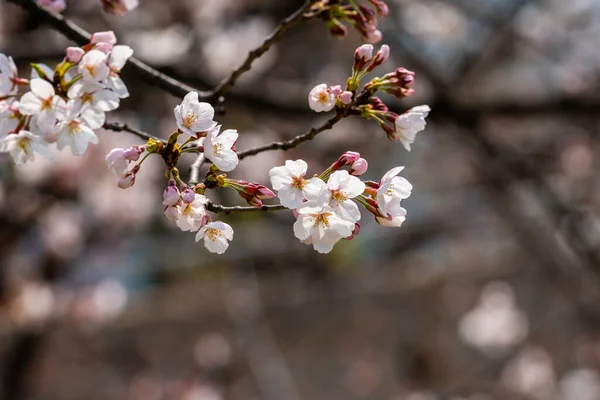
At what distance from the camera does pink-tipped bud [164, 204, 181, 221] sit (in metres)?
0.69

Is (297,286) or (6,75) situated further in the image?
(297,286)

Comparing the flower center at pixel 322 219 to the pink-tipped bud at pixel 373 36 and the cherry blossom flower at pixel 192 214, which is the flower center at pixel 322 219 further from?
the pink-tipped bud at pixel 373 36

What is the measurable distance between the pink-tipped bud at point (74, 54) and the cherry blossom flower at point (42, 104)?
0.05 metres

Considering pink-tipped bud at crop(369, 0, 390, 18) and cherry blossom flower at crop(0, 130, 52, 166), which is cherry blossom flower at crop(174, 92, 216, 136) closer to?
cherry blossom flower at crop(0, 130, 52, 166)

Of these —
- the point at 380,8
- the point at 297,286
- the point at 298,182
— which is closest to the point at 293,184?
the point at 298,182

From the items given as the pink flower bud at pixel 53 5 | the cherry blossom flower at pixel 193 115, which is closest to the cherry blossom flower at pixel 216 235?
the cherry blossom flower at pixel 193 115

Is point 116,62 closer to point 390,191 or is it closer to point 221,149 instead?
point 221,149

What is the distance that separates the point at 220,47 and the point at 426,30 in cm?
195

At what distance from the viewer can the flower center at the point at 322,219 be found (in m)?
0.70

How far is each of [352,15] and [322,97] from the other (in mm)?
204

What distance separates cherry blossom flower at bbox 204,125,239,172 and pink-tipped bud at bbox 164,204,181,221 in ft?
0.22

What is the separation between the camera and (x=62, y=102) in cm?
68

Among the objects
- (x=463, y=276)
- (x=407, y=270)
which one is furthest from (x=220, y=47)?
(x=463, y=276)

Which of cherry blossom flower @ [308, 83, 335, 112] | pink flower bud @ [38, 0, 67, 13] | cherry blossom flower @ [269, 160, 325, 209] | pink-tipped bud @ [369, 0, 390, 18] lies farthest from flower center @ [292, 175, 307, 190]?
pink flower bud @ [38, 0, 67, 13]
